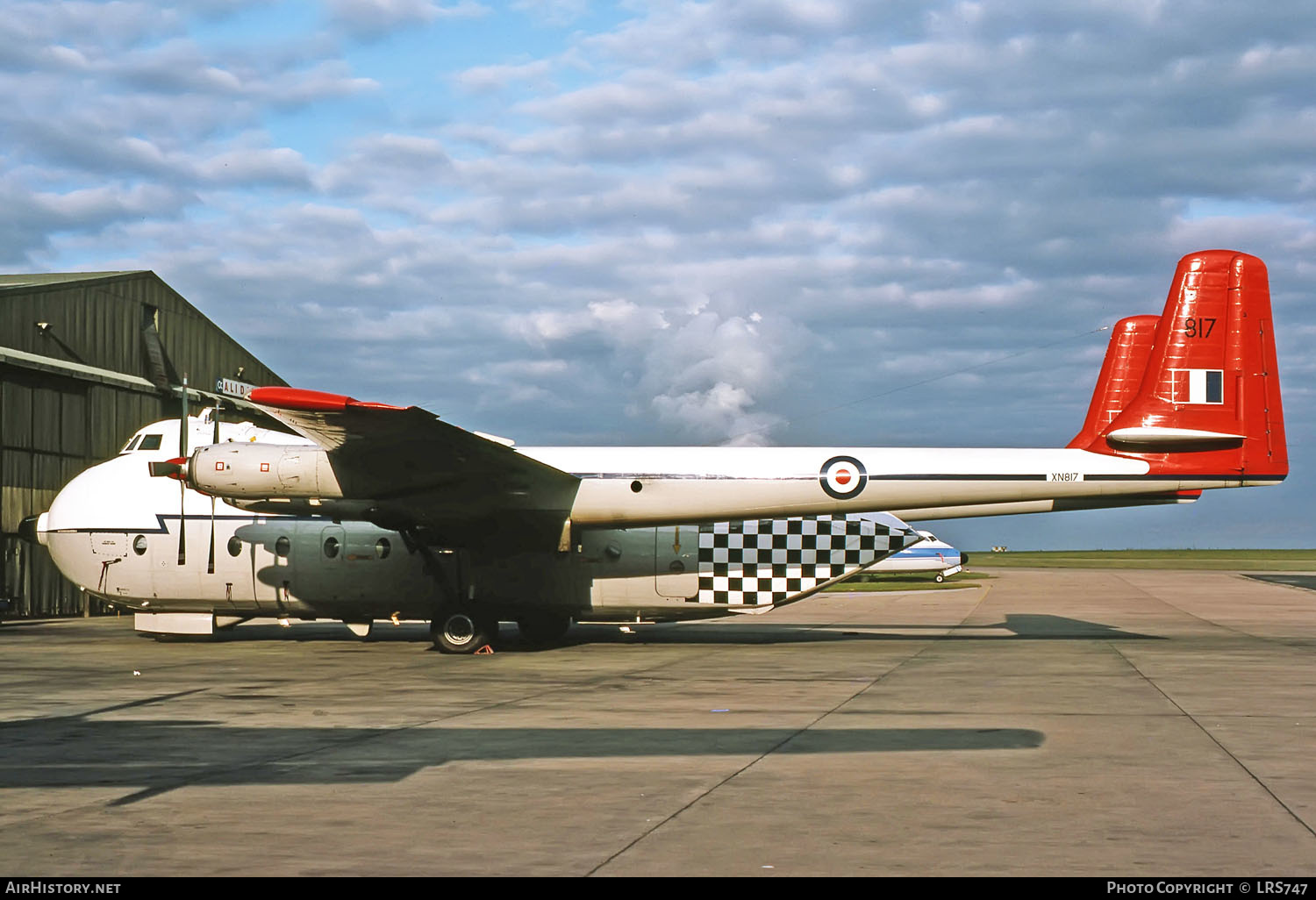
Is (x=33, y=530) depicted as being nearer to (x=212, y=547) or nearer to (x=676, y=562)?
(x=212, y=547)

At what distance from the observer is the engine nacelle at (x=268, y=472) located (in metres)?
19.8

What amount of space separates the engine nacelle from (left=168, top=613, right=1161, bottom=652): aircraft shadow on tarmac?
5.13 metres

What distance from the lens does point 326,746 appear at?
11.2 meters

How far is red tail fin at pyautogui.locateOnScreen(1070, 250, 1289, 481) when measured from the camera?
1969cm

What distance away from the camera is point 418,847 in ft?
23.9

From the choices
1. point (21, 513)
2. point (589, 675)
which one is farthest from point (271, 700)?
point (21, 513)

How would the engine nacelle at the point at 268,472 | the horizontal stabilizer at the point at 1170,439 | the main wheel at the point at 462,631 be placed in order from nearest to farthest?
1. the horizontal stabilizer at the point at 1170,439
2. the engine nacelle at the point at 268,472
3. the main wheel at the point at 462,631

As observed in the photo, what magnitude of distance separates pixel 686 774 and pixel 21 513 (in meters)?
26.2

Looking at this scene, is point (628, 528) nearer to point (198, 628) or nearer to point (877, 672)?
point (877, 672)

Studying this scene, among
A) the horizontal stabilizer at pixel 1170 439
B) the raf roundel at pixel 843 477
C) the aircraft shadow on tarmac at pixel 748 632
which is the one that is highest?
the horizontal stabilizer at pixel 1170 439

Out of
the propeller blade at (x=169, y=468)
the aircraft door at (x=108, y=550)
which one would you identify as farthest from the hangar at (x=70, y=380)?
the propeller blade at (x=169, y=468)

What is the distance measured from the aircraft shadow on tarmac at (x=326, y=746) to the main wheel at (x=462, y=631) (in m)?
8.88

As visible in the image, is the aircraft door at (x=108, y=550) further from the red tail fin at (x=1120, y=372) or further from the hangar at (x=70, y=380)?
the red tail fin at (x=1120, y=372)

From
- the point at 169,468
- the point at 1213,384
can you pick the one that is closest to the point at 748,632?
the point at 1213,384
